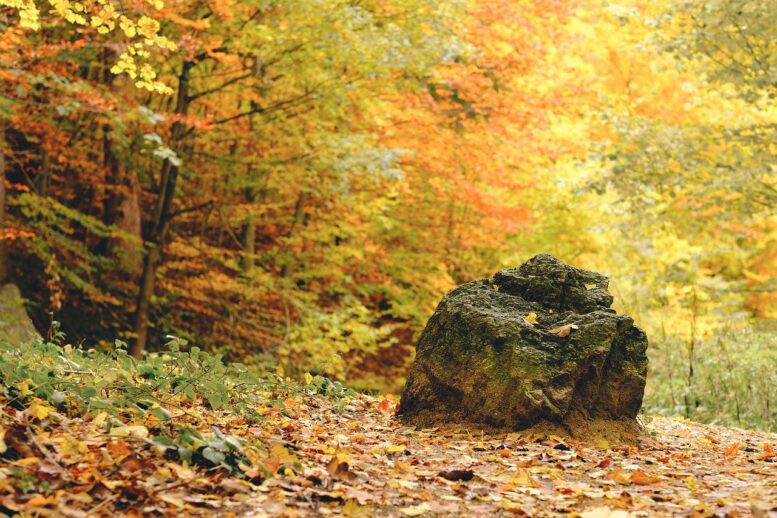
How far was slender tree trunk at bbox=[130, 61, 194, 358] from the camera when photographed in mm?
10680

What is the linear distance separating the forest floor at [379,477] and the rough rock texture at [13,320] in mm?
5253

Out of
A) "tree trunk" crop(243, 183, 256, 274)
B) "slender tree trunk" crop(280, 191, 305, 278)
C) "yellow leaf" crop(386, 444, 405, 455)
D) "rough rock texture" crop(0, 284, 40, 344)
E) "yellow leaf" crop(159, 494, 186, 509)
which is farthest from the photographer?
"slender tree trunk" crop(280, 191, 305, 278)

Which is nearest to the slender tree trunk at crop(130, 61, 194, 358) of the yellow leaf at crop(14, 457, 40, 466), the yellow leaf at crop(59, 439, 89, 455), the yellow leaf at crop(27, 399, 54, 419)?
the yellow leaf at crop(27, 399, 54, 419)

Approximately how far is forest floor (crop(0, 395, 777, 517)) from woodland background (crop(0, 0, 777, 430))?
4963 millimetres

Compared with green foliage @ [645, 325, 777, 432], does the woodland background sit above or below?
above

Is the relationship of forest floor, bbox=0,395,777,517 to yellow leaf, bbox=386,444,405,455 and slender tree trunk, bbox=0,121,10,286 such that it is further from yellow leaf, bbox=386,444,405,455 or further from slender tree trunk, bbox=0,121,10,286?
slender tree trunk, bbox=0,121,10,286

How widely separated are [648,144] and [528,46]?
11.0ft

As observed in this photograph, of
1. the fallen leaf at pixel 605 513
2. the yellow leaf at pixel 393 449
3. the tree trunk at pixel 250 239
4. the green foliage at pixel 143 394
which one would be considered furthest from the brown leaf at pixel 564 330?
the tree trunk at pixel 250 239

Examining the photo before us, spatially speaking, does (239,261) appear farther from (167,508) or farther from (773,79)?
(167,508)

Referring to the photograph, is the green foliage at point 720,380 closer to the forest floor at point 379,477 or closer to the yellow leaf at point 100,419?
the forest floor at point 379,477

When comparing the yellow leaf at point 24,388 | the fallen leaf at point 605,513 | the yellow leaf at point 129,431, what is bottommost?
the yellow leaf at point 129,431

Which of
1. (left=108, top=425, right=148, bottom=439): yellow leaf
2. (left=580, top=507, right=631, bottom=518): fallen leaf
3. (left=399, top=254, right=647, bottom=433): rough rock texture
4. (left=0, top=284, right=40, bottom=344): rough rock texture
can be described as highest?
(left=399, top=254, right=647, bottom=433): rough rock texture

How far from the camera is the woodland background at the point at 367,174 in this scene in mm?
9945

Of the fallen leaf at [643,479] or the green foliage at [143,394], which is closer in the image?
the green foliage at [143,394]
